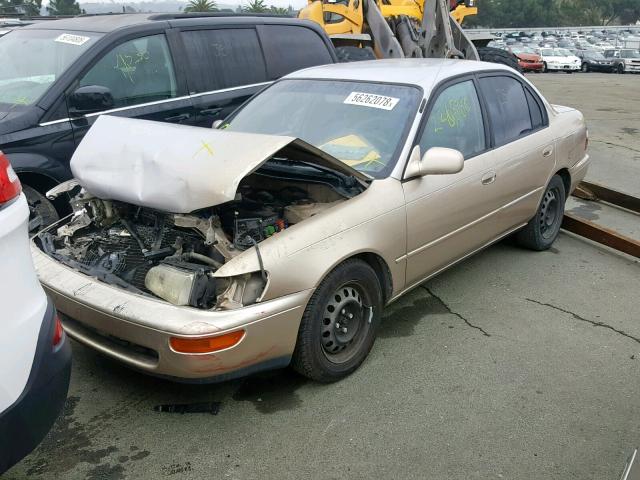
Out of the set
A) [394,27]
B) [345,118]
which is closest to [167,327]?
[345,118]

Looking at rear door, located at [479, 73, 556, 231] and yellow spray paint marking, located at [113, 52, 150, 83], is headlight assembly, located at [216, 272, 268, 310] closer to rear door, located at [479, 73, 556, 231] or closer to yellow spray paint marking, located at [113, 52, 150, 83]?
rear door, located at [479, 73, 556, 231]

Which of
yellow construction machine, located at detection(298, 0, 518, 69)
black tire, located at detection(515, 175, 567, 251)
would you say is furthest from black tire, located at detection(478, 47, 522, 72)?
black tire, located at detection(515, 175, 567, 251)

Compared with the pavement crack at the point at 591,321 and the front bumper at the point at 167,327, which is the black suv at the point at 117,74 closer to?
the front bumper at the point at 167,327

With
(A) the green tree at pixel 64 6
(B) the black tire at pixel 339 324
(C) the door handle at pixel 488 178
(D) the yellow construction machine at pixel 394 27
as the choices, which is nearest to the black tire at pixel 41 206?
(B) the black tire at pixel 339 324

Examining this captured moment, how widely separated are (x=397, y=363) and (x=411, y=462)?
845mm

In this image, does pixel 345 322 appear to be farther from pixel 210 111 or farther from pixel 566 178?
pixel 566 178

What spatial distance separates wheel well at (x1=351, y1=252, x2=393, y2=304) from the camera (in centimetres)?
337

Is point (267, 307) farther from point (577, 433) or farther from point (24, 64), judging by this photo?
point (24, 64)

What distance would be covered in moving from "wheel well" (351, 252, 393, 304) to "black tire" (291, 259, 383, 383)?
76 mm

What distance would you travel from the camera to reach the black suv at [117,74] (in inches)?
174

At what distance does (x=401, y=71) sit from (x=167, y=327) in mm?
2423

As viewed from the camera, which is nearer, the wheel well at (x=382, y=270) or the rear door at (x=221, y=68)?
the wheel well at (x=382, y=270)

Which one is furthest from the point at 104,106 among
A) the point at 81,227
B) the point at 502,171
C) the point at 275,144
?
the point at 502,171

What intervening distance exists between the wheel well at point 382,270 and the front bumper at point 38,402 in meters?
1.65
